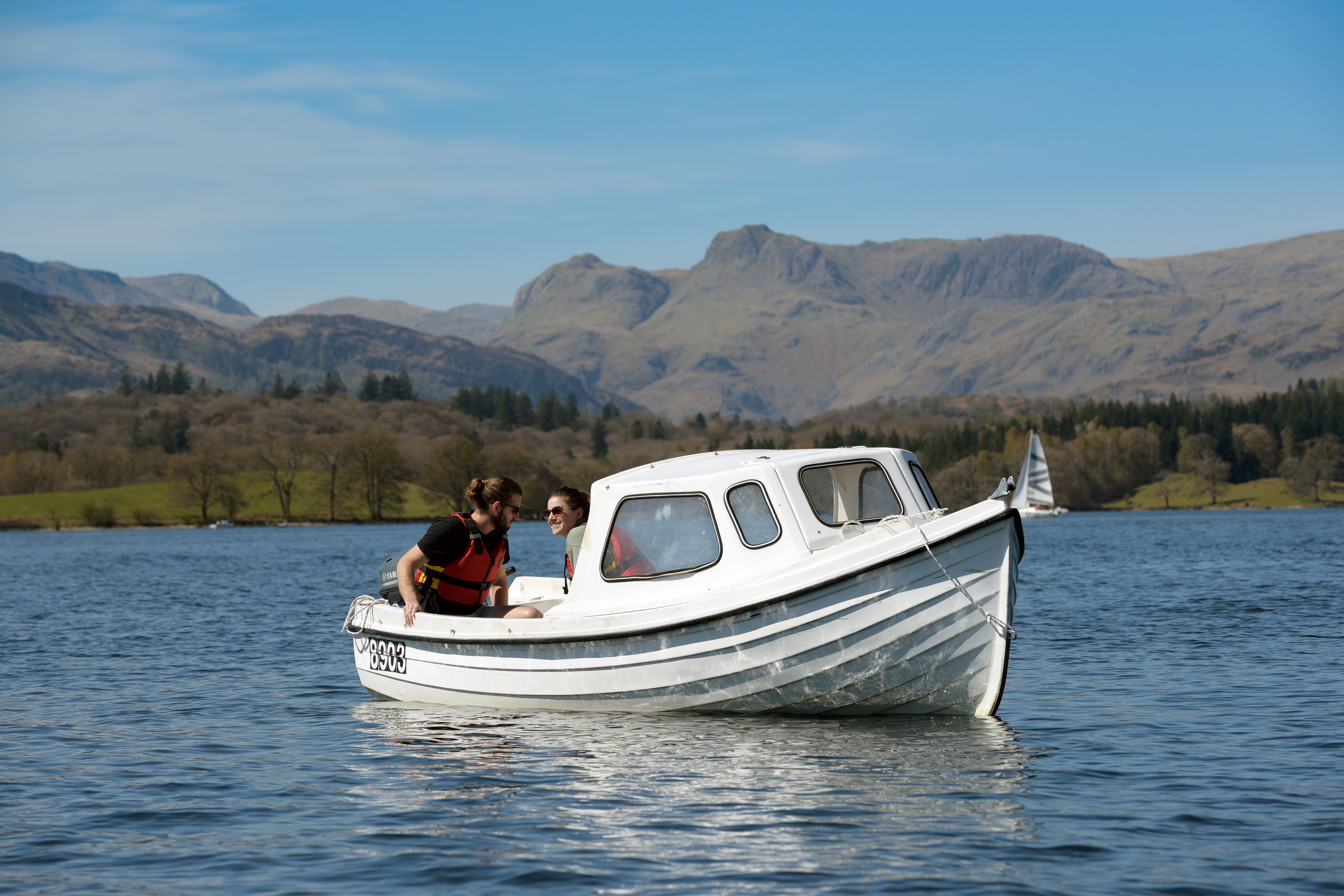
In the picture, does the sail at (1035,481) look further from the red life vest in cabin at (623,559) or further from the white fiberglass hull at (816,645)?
the red life vest in cabin at (623,559)

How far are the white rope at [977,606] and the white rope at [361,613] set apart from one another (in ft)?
24.9

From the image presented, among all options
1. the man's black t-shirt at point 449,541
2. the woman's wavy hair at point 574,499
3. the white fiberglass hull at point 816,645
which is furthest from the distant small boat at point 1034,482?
the man's black t-shirt at point 449,541

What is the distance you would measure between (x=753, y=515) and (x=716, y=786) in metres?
3.43

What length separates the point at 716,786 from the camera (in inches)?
459

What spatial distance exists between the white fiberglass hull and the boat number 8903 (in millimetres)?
1245

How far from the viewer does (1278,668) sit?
2078 centimetres

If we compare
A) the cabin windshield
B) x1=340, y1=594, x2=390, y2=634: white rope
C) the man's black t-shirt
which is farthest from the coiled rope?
x1=340, y1=594, x2=390, y2=634: white rope

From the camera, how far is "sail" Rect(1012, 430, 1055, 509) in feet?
489

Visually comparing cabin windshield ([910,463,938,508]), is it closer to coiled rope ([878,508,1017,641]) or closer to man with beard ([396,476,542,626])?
coiled rope ([878,508,1017,641])

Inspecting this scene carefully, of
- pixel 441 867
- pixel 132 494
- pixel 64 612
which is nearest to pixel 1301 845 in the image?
pixel 441 867

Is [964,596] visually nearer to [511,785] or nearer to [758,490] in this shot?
[758,490]

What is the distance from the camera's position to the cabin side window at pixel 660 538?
1410 cm

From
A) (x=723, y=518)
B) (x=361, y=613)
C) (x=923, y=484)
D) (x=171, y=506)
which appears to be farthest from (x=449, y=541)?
(x=171, y=506)

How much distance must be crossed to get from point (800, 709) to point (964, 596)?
241 cm
